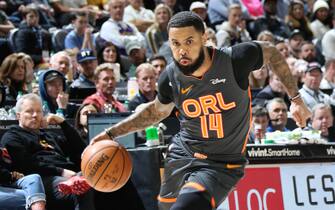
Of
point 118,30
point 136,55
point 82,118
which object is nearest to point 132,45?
point 136,55

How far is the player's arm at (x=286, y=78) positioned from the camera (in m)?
6.19

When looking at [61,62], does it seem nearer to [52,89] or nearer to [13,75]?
[13,75]

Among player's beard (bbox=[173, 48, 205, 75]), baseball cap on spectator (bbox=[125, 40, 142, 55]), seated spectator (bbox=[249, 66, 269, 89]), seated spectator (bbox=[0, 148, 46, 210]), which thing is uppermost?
baseball cap on spectator (bbox=[125, 40, 142, 55])

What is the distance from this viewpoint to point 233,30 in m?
15.6

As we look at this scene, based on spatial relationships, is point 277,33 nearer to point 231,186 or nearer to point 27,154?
point 27,154

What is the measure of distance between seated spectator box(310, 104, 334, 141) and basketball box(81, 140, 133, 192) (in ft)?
18.3

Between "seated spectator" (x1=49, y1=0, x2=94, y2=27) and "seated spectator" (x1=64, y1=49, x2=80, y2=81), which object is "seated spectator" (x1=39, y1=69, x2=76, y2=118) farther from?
"seated spectator" (x1=49, y1=0, x2=94, y2=27)

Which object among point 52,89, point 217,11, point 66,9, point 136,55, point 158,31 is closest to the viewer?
point 52,89

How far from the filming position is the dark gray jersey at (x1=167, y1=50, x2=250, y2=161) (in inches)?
237

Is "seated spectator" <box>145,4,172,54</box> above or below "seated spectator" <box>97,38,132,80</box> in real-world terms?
above

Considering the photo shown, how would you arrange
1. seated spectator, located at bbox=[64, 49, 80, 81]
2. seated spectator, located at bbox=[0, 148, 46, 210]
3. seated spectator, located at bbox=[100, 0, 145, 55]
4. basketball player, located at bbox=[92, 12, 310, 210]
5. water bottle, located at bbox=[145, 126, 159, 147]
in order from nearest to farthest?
1. basketball player, located at bbox=[92, 12, 310, 210]
2. seated spectator, located at bbox=[0, 148, 46, 210]
3. water bottle, located at bbox=[145, 126, 159, 147]
4. seated spectator, located at bbox=[64, 49, 80, 81]
5. seated spectator, located at bbox=[100, 0, 145, 55]

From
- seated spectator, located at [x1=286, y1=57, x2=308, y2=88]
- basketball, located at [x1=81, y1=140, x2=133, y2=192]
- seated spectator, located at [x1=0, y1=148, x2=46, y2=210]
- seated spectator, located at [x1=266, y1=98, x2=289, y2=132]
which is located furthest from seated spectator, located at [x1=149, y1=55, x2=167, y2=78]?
basketball, located at [x1=81, y1=140, x2=133, y2=192]

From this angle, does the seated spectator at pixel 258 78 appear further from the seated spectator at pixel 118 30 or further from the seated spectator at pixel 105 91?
the seated spectator at pixel 105 91

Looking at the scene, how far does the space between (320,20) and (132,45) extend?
19.2 ft
